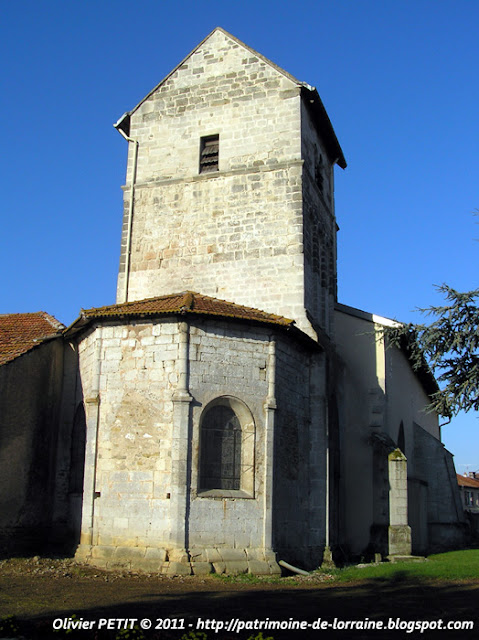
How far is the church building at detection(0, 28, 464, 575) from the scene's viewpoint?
1370 cm

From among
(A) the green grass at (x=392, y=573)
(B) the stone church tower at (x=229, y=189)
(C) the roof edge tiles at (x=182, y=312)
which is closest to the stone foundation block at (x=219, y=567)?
(A) the green grass at (x=392, y=573)

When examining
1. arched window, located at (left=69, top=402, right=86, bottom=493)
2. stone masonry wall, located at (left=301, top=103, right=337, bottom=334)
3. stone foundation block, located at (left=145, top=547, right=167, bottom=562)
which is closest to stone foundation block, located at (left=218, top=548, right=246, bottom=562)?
stone foundation block, located at (left=145, top=547, right=167, bottom=562)

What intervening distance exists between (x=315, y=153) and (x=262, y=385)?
8750mm

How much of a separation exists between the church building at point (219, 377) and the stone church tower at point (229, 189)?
5 cm

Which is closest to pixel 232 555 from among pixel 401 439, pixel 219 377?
pixel 219 377

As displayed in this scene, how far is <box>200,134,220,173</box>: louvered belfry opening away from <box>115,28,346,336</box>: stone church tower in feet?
0.11

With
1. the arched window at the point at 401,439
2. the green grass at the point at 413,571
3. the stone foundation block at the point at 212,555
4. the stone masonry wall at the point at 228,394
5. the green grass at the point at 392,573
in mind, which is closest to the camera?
the green grass at the point at 392,573

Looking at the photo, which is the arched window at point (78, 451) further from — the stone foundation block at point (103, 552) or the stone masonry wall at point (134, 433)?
the stone foundation block at point (103, 552)

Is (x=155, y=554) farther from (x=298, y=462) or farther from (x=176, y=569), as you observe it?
(x=298, y=462)

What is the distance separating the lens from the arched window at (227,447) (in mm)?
14008

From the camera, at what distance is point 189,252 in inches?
732

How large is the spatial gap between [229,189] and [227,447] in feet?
25.5

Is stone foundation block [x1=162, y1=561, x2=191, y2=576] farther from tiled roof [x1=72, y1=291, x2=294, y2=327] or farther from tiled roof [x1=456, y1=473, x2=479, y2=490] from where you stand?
tiled roof [x1=456, y1=473, x2=479, y2=490]

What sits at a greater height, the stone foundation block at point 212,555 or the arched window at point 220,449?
the arched window at point 220,449
